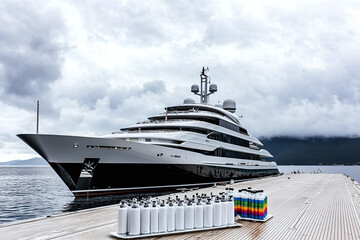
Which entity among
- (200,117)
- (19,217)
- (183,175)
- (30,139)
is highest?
(200,117)

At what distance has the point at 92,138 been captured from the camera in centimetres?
2327

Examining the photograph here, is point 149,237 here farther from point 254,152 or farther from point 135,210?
point 254,152

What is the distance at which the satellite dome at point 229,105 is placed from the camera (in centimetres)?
5253

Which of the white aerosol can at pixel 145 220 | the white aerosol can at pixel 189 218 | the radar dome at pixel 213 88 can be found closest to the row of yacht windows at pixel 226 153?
the radar dome at pixel 213 88

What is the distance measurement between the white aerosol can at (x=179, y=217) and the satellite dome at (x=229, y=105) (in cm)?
4498

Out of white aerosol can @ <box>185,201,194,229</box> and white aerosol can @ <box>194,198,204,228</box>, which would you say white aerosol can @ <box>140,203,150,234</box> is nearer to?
white aerosol can @ <box>185,201,194,229</box>

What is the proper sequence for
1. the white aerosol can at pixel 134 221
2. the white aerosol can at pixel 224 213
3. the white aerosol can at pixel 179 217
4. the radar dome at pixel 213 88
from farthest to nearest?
the radar dome at pixel 213 88
the white aerosol can at pixel 224 213
the white aerosol can at pixel 179 217
the white aerosol can at pixel 134 221

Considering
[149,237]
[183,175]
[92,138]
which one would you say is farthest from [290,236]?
[183,175]

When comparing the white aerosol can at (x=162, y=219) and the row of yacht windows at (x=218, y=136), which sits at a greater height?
the row of yacht windows at (x=218, y=136)

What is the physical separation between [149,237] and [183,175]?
21.7 metres

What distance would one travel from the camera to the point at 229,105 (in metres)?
52.7

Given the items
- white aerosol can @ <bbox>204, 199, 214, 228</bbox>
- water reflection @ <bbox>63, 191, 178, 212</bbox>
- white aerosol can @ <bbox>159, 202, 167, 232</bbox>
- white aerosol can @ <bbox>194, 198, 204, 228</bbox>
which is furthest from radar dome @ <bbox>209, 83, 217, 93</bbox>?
white aerosol can @ <bbox>159, 202, 167, 232</bbox>

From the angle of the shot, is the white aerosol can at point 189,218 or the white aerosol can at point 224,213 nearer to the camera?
the white aerosol can at point 189,218

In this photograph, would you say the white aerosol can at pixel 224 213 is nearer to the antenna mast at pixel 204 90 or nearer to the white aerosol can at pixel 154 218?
the white aerosol can at pixel 154 218
